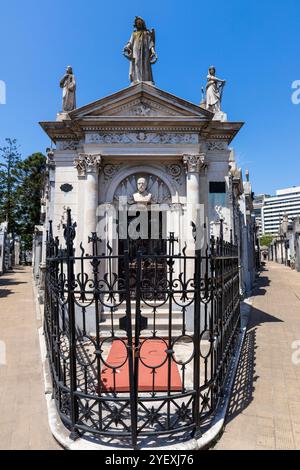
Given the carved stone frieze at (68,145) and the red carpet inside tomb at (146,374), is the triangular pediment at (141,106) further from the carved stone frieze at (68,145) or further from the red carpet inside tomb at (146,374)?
the red carpet inside tomb at (146,374)

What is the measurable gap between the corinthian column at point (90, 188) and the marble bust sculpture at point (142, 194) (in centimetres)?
116

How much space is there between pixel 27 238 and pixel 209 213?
32.3 meters

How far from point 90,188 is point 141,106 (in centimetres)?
281

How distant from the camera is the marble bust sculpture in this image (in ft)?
30.0

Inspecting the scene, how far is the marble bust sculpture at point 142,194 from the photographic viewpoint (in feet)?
30.0

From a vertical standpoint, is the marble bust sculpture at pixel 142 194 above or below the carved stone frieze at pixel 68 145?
below

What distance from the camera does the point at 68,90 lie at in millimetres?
9750

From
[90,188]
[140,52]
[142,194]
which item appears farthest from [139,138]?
[140,52]

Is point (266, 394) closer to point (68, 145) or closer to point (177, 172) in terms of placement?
point (177, 172)

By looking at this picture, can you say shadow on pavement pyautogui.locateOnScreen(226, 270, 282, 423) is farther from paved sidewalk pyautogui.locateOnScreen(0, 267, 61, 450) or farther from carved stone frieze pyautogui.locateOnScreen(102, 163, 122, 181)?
carved stone frieze pyautogui.locateOnScreen(102, 163, 122, 181)

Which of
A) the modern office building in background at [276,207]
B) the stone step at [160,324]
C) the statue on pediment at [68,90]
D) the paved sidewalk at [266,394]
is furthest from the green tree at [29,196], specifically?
the modern office building in background at [276,207]

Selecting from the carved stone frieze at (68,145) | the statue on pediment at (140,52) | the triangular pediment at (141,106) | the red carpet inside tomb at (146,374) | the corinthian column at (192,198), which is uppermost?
the statue on pediment at (140,52)

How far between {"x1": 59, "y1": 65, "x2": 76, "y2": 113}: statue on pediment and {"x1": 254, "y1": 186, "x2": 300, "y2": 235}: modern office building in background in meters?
134

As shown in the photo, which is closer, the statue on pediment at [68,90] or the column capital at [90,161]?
the column capital at [90,161]
